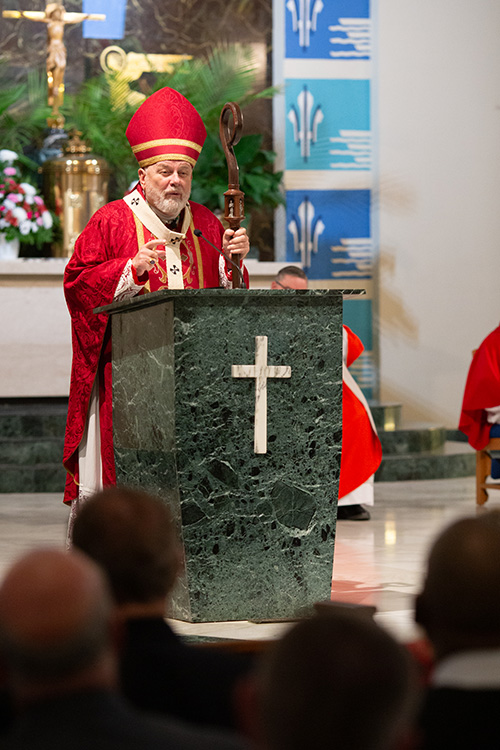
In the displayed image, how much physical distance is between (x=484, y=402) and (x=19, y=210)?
419 centimetres

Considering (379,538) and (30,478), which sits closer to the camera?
(379,538)

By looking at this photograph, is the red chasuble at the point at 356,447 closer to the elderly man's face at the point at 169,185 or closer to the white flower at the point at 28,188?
the elderly man's face at the point at 169,185

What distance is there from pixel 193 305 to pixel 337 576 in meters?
1.92

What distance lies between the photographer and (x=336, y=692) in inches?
45.1

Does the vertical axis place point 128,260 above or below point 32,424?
above

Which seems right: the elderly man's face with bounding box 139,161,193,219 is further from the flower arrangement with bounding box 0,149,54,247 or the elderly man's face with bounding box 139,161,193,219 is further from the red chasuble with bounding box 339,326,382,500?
the flower arrangement with bounding box 0,149,54,247

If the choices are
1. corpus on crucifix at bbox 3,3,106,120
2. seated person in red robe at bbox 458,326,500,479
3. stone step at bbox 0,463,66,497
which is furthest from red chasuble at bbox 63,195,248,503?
corpus on crucifix at bbox 3,3,106,120

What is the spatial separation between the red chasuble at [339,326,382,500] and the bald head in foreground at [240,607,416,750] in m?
6.08

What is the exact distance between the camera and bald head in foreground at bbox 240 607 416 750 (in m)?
1.14

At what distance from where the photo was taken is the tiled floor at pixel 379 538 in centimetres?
411

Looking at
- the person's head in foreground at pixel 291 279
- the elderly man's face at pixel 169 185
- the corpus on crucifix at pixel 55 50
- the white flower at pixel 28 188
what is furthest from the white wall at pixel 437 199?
the elderly man's face at pixel 169 185

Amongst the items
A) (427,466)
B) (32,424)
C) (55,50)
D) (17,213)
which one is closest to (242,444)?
(32,424)

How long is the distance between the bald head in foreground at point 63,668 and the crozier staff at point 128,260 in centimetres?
312

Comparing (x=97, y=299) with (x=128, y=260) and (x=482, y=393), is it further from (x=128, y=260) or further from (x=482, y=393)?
(x=482, y=393)
